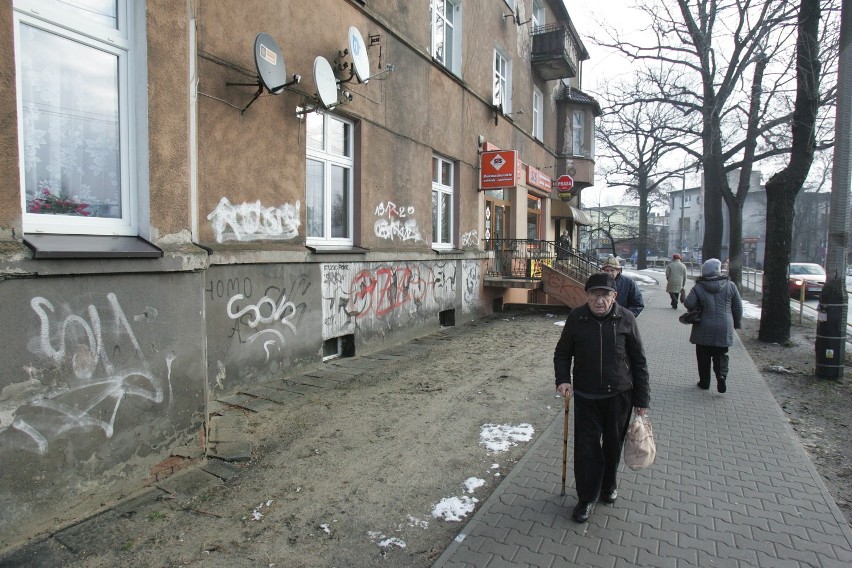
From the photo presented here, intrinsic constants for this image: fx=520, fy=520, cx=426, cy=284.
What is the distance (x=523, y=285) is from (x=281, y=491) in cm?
1052

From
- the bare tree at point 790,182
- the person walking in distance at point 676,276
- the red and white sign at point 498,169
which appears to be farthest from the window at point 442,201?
the person walking in distance at point 676,276

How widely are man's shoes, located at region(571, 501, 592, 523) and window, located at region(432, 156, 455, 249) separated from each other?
8445mm

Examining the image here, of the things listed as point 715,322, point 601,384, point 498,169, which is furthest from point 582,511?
point 498,169

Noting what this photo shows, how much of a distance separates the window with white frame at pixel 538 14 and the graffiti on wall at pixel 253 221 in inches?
588

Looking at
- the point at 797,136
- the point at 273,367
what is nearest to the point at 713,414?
the point at 273,367

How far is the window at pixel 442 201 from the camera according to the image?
457 inches

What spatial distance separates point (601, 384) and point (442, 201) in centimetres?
907

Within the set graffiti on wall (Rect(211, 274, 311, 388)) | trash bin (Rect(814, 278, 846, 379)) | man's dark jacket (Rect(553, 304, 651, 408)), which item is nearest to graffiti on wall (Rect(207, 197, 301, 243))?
graffiti on wall (Rect(211, 274, 311, 388))

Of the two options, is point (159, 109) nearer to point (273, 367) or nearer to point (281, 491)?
point (281, 491)

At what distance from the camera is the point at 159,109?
12.3ft

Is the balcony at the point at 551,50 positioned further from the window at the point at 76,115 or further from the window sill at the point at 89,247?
the window sill at the point at 89,247

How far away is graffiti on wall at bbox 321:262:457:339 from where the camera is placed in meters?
7.70

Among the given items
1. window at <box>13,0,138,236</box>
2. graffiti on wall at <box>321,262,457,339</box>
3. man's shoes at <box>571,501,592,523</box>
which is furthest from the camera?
graffiti on wall at <box>321,262,457,339</box>

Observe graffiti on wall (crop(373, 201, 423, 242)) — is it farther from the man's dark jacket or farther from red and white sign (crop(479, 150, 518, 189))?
the man's dark jacket
